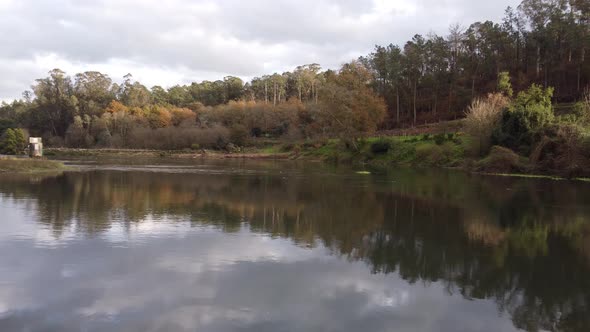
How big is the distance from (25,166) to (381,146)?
Answer: 140 feet

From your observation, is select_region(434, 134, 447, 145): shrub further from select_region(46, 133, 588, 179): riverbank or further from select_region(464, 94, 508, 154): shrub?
select_region(464, 94, 508, 154): shrub

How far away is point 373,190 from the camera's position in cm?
2888

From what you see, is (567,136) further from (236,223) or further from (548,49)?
(548,49)

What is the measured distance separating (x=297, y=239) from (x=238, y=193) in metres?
12.3

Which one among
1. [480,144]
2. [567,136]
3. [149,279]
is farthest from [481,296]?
[480,144]

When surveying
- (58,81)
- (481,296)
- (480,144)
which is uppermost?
(58,81)

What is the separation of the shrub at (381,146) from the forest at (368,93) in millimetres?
4548

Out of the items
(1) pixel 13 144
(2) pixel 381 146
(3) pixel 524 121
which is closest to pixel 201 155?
(1) pixel 13 144

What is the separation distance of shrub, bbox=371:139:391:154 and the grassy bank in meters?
39.5

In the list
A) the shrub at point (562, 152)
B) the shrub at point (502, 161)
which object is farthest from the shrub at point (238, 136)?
the shrub at point (562, 152)

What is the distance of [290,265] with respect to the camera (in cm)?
1181

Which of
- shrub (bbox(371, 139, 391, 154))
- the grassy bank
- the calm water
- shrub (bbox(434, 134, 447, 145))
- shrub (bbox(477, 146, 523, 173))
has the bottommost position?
the calm water

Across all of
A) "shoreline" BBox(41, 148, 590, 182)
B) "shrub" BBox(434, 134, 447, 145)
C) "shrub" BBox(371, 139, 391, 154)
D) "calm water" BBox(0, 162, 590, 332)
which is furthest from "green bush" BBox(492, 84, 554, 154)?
"calm water" BBox(0, 162, 590, 332)

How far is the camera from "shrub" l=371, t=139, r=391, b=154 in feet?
210
